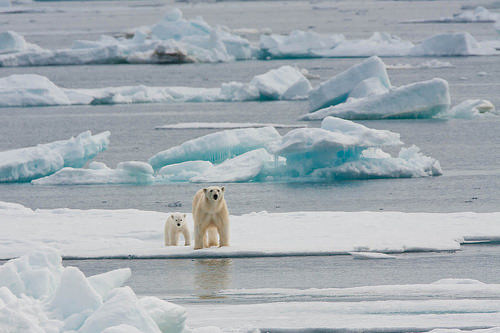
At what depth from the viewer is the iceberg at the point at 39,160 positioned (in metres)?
15.1

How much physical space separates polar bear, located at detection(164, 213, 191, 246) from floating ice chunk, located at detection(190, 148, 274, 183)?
14.8 ft

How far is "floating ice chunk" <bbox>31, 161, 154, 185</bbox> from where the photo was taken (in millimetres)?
14602

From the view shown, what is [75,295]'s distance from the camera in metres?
5.77

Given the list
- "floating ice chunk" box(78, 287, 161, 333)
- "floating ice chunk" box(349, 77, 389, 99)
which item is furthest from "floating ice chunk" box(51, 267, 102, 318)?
"floating ice chunk" box(349, 77, 389, 99)

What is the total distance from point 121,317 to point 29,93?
21.0 metres

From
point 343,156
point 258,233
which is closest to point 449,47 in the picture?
point 343,156

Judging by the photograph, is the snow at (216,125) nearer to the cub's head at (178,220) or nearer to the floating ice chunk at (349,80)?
the floating ice chunk at (349,80)

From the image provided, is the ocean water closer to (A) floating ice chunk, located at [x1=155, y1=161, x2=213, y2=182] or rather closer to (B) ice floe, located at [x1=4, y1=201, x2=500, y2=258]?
(B) ice floe, located at [x1=4, y1=201, x2=500, y2=258]

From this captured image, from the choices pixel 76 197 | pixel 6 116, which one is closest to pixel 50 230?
pixel 76 197

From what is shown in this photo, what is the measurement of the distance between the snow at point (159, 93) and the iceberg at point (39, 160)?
32.4 feet

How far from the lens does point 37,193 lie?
14.0 metres

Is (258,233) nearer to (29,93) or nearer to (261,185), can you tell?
(261,185)

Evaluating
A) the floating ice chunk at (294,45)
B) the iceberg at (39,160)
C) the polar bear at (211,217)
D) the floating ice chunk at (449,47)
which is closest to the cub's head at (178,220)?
the polar bear at (211,217)

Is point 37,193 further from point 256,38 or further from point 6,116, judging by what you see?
point 256,38
